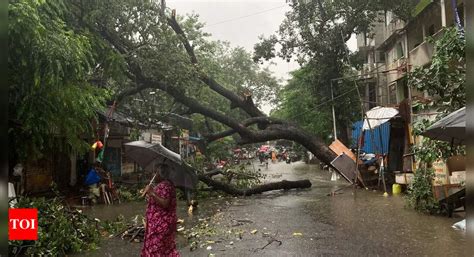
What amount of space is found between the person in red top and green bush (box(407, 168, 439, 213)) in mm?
8062

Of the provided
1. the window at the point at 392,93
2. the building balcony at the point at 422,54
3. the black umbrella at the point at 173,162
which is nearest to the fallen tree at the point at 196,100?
the building balcony at the point at 422,54

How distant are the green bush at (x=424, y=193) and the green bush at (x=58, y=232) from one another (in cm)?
837

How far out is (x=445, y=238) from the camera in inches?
316

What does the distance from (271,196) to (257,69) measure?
30897 millimetres

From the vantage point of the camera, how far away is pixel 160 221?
5.12m

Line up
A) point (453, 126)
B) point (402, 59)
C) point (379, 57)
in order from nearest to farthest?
1. point (453, 126)
2. point (402, 59)
3. point (379, 57)

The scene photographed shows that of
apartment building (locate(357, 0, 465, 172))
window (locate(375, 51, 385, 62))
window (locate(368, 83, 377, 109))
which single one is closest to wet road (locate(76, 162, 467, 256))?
apartment building (locate(357, 0, 465, 172))

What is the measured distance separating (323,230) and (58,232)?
18.7 feet

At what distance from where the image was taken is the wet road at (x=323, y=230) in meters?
7.46

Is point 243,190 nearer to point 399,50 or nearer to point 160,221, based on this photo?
point 160,221

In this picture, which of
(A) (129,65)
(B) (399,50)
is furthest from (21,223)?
(B) (399,50)

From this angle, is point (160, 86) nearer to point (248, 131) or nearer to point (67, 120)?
point (248, 131)

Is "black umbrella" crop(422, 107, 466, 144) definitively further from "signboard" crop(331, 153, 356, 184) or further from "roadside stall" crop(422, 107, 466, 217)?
"signboard" crop(331, 153, 356, 184)

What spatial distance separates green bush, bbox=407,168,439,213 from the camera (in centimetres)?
1074
